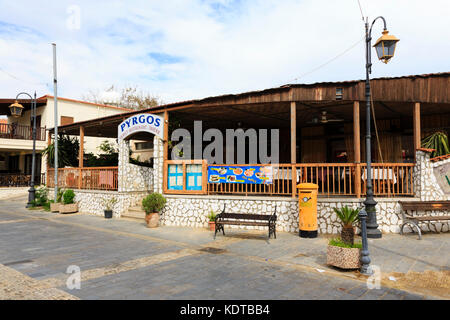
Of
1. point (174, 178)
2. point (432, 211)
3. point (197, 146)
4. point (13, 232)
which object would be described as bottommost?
point (13, 232)

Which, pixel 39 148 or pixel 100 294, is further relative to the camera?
pixel 39 148

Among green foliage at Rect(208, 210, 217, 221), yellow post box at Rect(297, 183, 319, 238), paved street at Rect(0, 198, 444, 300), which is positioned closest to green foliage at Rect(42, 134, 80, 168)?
paved street at Rect(0, 198, 444, 300)

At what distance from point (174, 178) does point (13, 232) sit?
533cm

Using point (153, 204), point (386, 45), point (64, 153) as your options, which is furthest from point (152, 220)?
point (64, 153)

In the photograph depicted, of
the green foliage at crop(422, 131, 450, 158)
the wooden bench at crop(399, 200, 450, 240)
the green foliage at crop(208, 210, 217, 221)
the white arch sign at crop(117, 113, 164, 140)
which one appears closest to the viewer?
the wooden bench at crop(399, 200, 450, 240)

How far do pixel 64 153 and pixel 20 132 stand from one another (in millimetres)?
10444

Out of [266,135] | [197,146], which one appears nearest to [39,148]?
[197,146]

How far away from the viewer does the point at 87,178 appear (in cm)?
1574

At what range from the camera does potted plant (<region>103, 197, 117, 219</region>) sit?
44.3ft

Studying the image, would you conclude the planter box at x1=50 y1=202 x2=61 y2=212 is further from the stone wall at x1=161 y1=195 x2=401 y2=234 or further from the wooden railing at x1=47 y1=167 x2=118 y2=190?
the stone wall at x1=161 y1=195 x2=401 y2=234

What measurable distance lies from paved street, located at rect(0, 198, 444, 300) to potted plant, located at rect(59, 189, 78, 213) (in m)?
4.74

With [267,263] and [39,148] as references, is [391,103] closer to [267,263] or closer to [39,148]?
[267,263]

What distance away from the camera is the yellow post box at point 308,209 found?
28.9 ft
